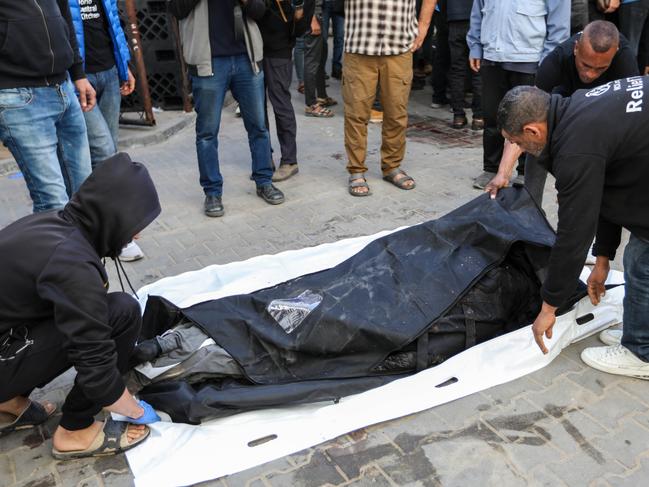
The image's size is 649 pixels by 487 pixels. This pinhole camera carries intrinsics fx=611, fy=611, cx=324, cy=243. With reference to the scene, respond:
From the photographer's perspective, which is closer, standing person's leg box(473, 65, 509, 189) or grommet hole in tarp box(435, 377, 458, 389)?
grommet hole in tarp box(435, 377, 458, 389)

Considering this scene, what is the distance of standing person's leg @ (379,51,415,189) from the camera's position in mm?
4664

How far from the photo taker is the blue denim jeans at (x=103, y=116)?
3.81 metres

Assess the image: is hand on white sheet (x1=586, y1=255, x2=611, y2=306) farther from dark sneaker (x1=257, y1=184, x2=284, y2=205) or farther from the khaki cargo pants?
dark sneaker (x1=257, y1=184, x2=284, y2=205)

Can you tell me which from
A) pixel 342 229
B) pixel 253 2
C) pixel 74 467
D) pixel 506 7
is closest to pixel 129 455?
pixel 74 467

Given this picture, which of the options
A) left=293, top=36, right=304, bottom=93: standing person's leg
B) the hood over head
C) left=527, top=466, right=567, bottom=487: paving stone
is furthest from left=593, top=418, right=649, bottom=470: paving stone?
left=293, top=36, right=304, bottom=93: standing person's leg

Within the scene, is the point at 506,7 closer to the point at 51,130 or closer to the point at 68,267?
the point at 51,130

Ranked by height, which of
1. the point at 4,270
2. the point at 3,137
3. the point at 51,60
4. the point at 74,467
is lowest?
the point at 74,467

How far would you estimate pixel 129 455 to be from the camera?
2.32 metres

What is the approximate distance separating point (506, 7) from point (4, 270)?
3.86 meters

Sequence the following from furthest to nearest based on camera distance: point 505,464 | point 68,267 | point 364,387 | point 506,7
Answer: point 506,7
point 364,387
point 505,464
point 68,267

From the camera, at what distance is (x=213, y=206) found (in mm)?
4551

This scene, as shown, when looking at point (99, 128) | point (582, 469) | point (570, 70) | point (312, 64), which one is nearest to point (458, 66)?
point (312, 64)

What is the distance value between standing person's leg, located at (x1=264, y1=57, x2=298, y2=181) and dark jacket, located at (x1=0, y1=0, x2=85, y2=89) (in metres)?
2.02

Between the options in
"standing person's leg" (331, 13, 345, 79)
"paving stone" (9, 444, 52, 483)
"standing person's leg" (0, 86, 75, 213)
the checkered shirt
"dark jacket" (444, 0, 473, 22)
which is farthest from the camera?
"standing person's leg" (331, 13, 345, 79)
